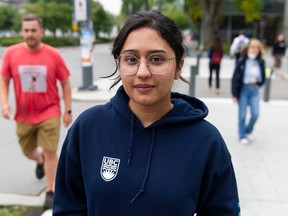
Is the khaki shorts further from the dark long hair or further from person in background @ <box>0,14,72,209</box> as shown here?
the dark long hair

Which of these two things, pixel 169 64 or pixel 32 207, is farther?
pixel 32 207

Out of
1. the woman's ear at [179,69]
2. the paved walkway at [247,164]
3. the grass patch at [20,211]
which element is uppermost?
the woman's ear at [179,69]

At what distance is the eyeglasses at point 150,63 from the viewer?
1.40 m

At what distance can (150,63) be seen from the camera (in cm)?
140

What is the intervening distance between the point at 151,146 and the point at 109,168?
0.62 feet

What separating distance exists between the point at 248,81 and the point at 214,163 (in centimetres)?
446

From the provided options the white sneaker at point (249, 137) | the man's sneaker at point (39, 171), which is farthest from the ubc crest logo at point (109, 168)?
the white sneaker at point (249, 137)

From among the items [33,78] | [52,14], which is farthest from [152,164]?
[52,14]

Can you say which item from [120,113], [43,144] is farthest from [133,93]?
[43,144]

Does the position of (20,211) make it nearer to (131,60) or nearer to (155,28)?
(131,60)

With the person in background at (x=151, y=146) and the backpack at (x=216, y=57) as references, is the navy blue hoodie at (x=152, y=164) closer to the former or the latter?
the person in background at (x=151, y=146)

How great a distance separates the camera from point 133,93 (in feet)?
4.72

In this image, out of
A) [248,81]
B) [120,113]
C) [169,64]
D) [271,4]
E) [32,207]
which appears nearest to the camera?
[169,64]

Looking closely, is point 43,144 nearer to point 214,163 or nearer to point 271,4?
point 214,163
